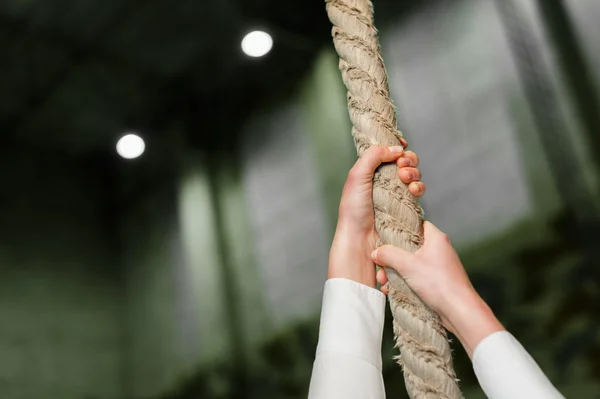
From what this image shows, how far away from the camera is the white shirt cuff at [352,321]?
0.50 meters

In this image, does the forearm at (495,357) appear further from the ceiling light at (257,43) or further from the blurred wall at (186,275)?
the ceiling light at (257,43)

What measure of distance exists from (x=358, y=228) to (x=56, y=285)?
3131 millimetres

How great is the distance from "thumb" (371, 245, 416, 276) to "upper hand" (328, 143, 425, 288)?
5 centimetres

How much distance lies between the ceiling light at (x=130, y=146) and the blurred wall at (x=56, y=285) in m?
0.29

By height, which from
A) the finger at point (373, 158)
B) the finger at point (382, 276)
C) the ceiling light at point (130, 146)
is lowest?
the finger at point (382, 276)

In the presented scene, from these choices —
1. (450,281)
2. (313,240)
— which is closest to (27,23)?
(313,240)

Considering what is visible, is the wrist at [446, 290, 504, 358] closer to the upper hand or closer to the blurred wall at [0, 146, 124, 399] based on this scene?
the upper hand

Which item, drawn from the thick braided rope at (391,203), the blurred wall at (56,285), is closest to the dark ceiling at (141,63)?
the blurred wall at (56,285)

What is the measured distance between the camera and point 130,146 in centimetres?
348

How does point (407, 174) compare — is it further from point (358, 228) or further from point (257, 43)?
point (257, 43)

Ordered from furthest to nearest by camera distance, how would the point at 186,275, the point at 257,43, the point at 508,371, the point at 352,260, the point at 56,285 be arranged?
the point at 56,285
the point at 186,275
the point at 257,43
the point at 352,260
the point at 508,371

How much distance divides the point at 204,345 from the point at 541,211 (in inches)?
66.6

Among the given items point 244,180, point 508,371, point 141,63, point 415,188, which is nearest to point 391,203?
point 415,188

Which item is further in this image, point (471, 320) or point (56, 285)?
point (56, 285)
